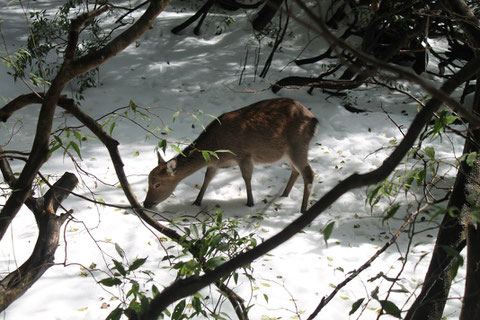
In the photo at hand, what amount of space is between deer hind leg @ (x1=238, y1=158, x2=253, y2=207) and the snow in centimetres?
15

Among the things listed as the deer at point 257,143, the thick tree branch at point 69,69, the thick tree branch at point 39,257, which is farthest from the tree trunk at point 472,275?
the deer at point 257,143

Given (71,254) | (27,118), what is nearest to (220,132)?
(71,254)

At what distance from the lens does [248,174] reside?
5781 mm

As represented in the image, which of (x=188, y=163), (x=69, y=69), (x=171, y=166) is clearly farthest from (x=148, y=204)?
(x=69, y=69)

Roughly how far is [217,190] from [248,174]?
1.79 feet

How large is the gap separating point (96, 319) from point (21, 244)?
4.45 feet

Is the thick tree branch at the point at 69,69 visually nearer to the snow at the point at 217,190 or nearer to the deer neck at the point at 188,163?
the snow at the point at 217,190

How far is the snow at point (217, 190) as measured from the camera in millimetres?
3559

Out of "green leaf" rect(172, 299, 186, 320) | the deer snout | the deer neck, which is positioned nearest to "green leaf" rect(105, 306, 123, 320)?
"green leaf" rect(172, 299, 186, 320)

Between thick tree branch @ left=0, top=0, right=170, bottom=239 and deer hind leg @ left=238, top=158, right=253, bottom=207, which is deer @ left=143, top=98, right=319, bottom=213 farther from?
thick tree branch @ left=0, top=0, right=170, bottom=239

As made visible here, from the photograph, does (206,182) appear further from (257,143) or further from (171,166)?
(257,143)

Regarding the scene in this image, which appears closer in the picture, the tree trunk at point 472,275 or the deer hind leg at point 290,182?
the tree trunk at point 472,275

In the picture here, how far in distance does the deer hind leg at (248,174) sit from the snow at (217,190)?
0.15m

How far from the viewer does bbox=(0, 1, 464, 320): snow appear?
3.56m
